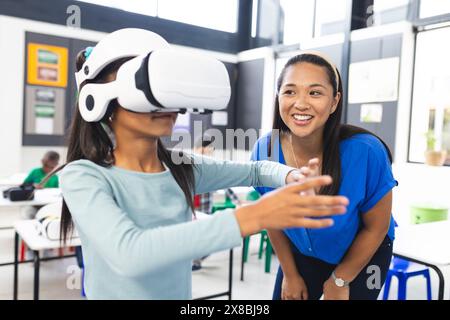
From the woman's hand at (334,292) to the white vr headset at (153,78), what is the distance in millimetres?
767

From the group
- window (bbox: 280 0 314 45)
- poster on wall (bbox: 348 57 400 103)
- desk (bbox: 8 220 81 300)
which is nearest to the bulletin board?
desk (bbox: 8 220 81 300)

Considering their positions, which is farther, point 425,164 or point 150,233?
point 425,164

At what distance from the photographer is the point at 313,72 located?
1.04 metres

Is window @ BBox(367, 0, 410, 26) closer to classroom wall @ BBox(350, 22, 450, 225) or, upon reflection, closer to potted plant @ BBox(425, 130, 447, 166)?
classroom wall @ BBox(350, 22, 450, 225)

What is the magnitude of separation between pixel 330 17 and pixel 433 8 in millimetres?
1431

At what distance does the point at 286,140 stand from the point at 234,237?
681 mm

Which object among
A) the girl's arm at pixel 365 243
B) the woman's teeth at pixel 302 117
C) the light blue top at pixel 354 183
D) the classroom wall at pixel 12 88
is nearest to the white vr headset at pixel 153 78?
the woman's teeth at pixel 302 117

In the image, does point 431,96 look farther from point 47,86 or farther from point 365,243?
point 47,86

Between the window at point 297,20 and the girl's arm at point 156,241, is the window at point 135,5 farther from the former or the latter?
the girl's arm at point 156,241

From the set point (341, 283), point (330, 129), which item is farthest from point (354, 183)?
point (341, 283)

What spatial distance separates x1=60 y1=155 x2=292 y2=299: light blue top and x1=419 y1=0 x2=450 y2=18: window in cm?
394

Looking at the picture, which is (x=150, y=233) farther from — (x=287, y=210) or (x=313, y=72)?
(x=313, y=72)

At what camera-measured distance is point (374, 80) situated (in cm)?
456
